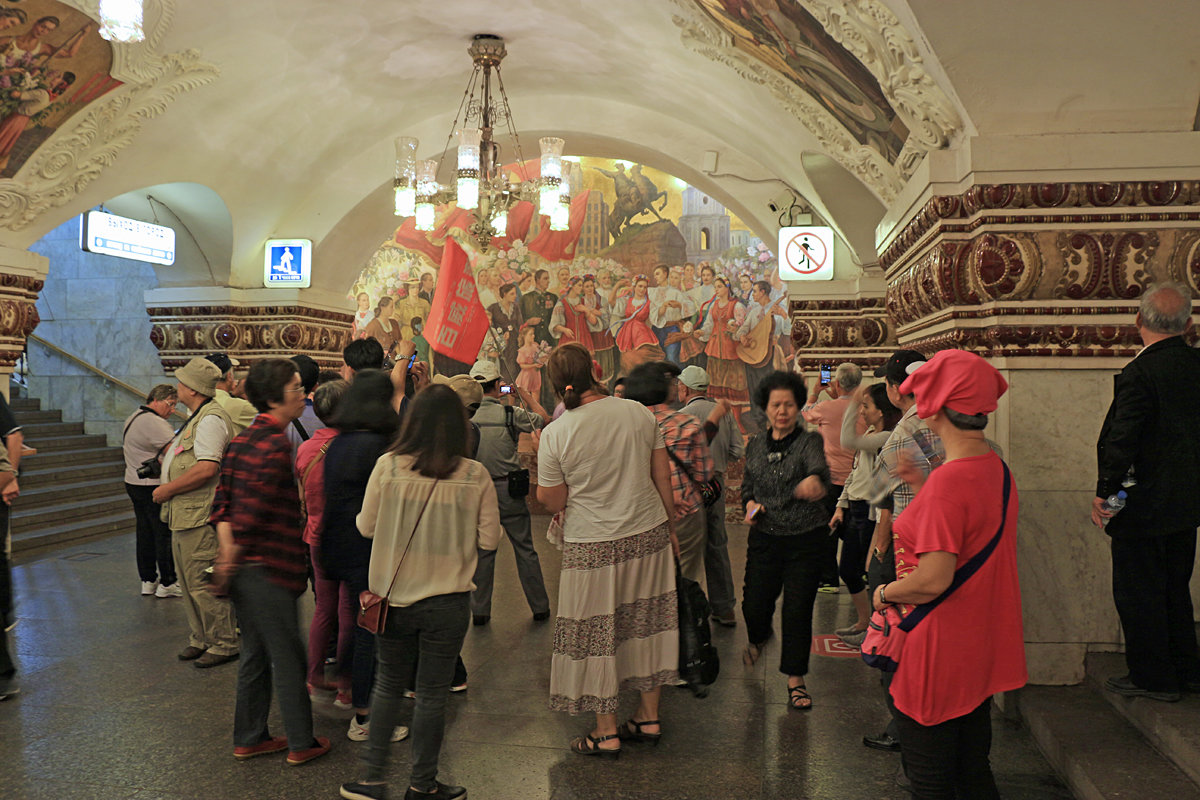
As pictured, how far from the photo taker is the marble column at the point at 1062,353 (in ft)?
12.1

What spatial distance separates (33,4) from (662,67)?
4198mm

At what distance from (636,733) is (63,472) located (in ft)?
28.1

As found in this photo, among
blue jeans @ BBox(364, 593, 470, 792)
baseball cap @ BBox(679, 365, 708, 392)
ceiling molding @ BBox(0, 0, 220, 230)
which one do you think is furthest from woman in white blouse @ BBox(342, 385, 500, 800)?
ceiling molding @ BBox(0, 0, 220, 230)

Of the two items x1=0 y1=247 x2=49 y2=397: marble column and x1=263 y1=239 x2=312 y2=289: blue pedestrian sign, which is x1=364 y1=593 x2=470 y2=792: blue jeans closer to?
x1=0 y1=247 x2=49 y2=397: marble column

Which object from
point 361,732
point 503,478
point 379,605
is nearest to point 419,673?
point 379,605

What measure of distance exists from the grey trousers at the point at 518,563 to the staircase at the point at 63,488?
15.2ft

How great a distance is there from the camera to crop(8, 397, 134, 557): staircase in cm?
827

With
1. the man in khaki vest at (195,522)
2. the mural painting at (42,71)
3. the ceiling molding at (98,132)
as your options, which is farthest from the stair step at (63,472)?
the man in khaki vest at (195,522)

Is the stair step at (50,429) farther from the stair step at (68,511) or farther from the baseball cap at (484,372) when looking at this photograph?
the baseball cap at (484,372)

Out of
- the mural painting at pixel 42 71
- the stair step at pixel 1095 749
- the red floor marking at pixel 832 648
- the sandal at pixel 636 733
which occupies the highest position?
the mural painting at pixel 42 71

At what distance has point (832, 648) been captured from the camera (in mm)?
4930

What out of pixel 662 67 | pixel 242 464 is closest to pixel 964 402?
pixel 242 464

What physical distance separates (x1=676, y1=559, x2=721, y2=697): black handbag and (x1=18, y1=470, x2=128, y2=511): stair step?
7618mm

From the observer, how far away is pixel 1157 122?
367cm
